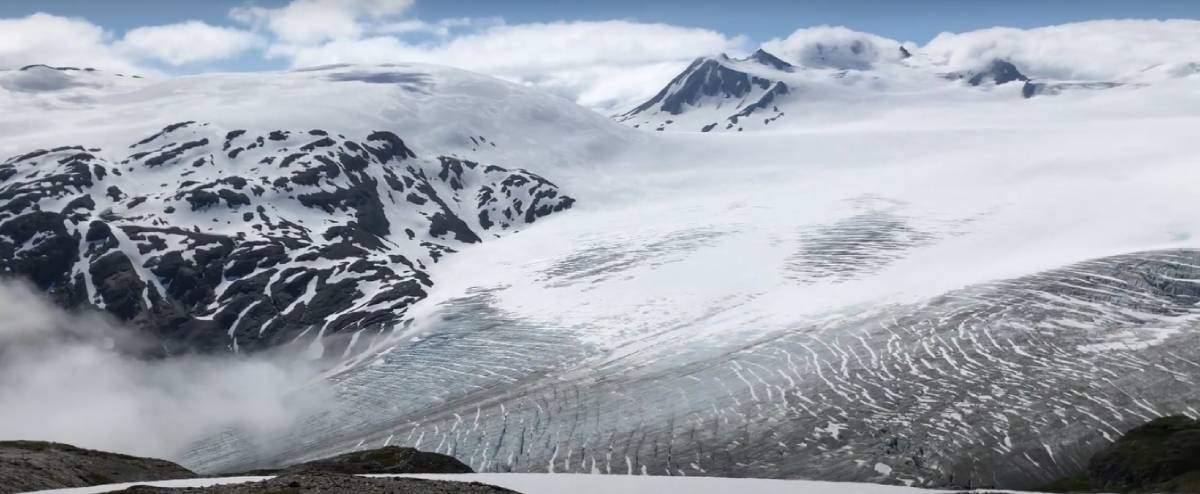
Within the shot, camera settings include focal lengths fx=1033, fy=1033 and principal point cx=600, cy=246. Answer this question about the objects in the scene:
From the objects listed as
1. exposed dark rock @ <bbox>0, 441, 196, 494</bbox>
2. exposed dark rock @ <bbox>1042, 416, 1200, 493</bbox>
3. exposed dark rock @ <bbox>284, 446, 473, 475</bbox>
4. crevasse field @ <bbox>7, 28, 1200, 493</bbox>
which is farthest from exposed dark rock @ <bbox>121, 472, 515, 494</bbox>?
exposed dark rock @ <bbox>1042, 416, 1200, 493</bbox>

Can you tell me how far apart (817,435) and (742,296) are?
57.6 meters

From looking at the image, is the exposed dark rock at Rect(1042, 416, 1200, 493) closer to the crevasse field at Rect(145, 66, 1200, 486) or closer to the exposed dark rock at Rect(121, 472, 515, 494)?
the crevasse field at Rect(145, 66, 1200, 486)

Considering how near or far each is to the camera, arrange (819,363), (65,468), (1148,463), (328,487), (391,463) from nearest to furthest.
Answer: (328,487), (65,468), (1148,463), (391,463), (819,363)

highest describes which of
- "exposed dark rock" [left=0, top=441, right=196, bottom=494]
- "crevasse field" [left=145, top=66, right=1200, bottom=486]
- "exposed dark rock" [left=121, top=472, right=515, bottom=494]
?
"exposed dark rock" [left=121, top=472, right=515, bottom=494]

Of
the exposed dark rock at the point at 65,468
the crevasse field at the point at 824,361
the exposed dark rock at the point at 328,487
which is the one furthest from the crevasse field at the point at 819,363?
the exposed dark rock at the point at 328,487

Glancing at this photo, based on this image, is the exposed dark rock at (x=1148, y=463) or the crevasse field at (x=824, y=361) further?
the crevasse field at (x=824, y=361)

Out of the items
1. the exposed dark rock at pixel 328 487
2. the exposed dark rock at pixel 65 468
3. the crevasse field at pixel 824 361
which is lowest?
the crevasse field at pixel 824 361

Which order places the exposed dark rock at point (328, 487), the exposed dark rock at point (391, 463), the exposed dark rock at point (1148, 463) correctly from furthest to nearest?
the exposed dark rock at point (391, 463)
the exposed dark rock at point (1148, 463)
the exposed dark rock at point (328, 487)

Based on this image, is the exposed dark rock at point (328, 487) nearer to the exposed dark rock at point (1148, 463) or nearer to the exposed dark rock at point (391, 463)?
the exposed dark rock at point (391, 463)

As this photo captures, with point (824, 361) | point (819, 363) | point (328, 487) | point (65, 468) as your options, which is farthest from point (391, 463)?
point (824, 361)

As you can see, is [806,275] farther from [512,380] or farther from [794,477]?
[794,477]

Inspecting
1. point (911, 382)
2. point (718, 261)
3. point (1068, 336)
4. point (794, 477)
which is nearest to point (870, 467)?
point (794, 477)

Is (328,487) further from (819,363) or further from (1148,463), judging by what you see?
(819,363)

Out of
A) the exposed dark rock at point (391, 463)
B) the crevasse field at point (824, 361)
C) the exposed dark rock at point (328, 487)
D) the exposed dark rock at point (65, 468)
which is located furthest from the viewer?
the crevasse field at point (824, 361)
